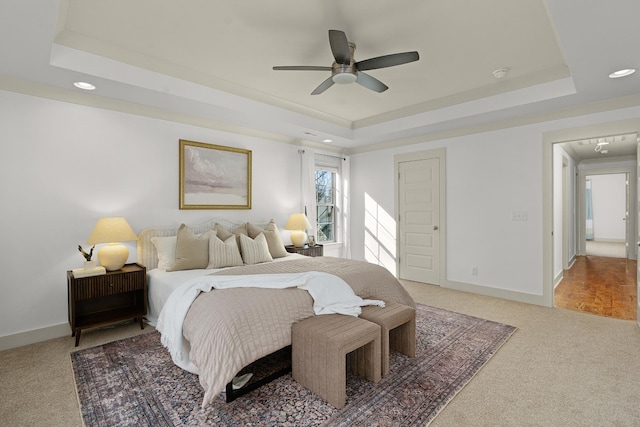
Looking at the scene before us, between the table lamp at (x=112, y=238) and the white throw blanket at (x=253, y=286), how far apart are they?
962mm

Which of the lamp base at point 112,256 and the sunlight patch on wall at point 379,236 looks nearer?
the lamp base at point 112,256

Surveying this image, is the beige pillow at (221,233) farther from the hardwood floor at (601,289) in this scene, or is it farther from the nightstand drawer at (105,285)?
the hardwood floor at (601,289)

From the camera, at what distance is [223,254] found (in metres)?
3.58

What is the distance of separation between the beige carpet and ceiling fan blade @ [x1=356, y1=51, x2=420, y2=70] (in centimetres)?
249

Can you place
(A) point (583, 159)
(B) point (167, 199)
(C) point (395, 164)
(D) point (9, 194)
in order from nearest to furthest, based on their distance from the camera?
1. (D) point (9, 194)
2. (B) point (167, 199)
3. (C) point (395, 164)
4. (A) point (583, 159)

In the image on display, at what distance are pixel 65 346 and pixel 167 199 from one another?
1.77 m

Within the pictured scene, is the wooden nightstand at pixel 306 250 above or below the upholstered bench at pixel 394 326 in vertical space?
above

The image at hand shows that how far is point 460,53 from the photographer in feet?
9.98

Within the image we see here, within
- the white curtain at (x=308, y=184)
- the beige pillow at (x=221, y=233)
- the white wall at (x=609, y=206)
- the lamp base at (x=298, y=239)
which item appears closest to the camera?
the beige pillow at (x=221, y=233)

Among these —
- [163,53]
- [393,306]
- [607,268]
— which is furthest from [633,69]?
[607,268]

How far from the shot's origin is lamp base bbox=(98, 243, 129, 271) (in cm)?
319

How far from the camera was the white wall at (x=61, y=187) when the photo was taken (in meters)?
2.95

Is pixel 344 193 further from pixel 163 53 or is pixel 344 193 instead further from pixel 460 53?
pixel 163 53

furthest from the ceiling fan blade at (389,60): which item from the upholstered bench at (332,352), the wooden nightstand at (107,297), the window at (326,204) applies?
the window at (326,204)
